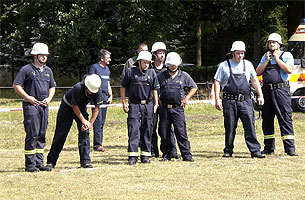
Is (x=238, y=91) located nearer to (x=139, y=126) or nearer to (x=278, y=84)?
(x=278, y=84)

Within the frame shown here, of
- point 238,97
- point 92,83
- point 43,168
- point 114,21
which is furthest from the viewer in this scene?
point 114,21

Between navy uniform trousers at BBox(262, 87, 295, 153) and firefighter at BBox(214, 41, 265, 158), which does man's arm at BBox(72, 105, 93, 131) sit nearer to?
firefighter at BBox(214, 41, 265, 158)

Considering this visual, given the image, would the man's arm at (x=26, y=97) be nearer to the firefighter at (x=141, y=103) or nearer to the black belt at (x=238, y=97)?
the firefighter at (x=141, y=103)

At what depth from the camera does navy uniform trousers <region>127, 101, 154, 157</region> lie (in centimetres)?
1115

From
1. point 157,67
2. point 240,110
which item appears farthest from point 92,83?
point 240,110

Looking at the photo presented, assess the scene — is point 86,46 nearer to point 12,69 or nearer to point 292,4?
point 12,69

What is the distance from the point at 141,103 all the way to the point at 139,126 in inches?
14.8

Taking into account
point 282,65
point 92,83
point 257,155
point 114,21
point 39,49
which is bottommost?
point 257,155

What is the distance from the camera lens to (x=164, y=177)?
9.58 metres

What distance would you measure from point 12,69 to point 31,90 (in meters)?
27.0

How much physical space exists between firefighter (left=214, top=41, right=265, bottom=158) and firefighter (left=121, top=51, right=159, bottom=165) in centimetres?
117

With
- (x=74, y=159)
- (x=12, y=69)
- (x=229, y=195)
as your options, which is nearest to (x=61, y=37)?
(x=12, y=69)

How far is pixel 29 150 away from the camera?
1045cm

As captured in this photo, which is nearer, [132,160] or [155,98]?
[132,160]
